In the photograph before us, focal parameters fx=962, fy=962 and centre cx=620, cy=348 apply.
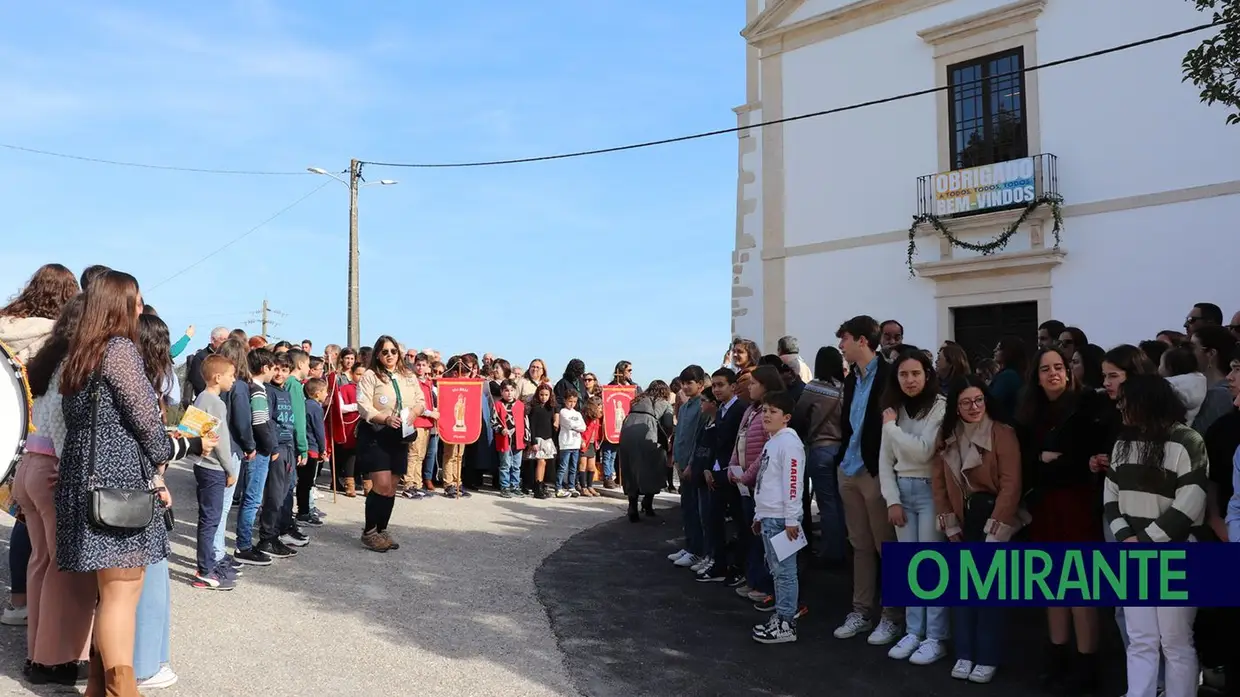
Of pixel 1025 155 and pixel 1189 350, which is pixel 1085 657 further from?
pixel 1025 155

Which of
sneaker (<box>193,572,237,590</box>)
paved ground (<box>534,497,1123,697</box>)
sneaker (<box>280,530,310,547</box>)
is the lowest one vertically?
paved ground (<box>534,497,1123,697</box>)

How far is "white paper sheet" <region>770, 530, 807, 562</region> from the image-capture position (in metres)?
5.96

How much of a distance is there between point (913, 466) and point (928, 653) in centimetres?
107

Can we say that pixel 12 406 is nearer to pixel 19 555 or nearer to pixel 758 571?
pixel 19 555

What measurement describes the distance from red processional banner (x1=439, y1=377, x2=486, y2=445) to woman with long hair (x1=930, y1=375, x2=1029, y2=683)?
7726mm

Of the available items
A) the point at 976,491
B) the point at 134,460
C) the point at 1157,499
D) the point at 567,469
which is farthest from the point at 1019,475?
the point at 567,469

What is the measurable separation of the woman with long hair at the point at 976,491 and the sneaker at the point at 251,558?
5.04m

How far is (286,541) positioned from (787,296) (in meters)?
12.1

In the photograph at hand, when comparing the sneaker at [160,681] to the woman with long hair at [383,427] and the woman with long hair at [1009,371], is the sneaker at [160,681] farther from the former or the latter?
the woman with long hair at [1009,371]

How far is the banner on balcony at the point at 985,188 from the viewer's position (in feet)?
50.4

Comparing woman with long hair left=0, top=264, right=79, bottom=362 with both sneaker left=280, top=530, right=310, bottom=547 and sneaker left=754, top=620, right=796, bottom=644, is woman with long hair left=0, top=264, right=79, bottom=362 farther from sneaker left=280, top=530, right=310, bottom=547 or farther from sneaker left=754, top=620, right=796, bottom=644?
sneaker left=754, top=620, right=796, bottom=644

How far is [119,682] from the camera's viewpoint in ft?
13.3

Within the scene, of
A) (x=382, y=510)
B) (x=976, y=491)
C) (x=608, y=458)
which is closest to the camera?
(x=976, y=491)

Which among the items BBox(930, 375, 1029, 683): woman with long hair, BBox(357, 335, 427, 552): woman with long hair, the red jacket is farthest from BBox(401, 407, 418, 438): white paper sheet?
the red jacket
